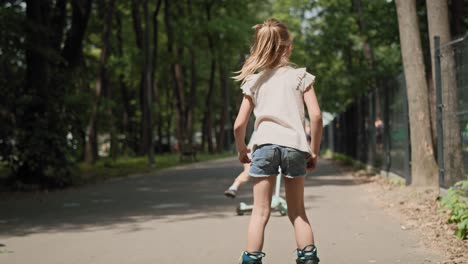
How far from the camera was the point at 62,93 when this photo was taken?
18766mm

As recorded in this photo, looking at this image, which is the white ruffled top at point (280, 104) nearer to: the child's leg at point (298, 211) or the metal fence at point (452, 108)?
the child's leg at point (298, 211)

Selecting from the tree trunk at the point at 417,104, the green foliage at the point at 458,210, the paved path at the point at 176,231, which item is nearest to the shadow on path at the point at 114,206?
the paved path at the point at 176,231

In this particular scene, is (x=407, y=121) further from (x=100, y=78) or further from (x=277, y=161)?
(x=100, y=78)

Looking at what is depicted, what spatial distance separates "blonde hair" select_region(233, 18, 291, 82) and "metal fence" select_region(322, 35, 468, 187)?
541 cm

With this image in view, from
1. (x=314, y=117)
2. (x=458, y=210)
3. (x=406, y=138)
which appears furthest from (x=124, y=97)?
(x=314, y=117)

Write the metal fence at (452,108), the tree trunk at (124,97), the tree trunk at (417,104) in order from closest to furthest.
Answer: the metal fence at (452,108), the tree trunk at (417,104), the tree trunk at (124,97)

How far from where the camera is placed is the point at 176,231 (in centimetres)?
958

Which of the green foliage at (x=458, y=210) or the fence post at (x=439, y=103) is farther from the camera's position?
the fence post at (x=439, y=103)

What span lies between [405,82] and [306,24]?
18.4 meters

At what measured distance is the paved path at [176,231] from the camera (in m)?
7.49

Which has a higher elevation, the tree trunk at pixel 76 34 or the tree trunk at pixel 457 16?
the tree trunk at pixel 76 34

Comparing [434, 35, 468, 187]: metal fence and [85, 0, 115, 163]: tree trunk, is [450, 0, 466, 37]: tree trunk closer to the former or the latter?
[434, 35, 468, 187]: metal fence

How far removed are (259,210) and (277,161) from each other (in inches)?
14.5

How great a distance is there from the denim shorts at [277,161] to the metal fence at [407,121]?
5.58 m
